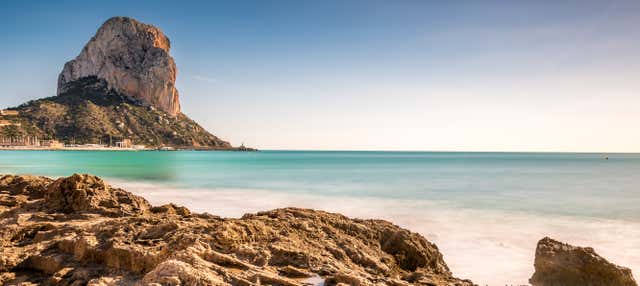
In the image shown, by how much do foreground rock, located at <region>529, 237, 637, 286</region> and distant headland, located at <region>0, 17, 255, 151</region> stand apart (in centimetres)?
13777

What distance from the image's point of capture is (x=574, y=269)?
5207mm

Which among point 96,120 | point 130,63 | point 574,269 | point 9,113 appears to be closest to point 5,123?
point 9,113

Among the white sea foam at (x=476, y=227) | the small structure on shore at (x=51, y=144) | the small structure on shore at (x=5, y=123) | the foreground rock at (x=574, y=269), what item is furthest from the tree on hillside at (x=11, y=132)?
the foreground rock at (x=574, y=269)

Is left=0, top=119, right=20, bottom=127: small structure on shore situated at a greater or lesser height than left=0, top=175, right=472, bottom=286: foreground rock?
greater

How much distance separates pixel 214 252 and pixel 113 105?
15668 cm

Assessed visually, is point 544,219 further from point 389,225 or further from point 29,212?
point 29,212

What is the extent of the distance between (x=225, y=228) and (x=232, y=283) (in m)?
1.09

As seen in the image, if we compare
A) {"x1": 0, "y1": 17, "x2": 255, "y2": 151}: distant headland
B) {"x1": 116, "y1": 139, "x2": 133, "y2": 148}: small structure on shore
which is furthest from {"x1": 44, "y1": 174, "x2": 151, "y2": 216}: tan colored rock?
{"x1": 116, "y1": 139, "x2": 133, "y2": 148}: small structure on shore

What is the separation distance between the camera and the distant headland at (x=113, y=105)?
12788cm

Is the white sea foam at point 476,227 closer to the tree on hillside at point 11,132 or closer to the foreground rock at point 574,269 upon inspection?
the foreground rock at point 574,269

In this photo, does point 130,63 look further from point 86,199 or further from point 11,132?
point 86,199

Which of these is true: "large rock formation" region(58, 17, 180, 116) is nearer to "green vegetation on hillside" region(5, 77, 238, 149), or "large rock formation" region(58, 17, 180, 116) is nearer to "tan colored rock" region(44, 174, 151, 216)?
"green vegetation on hillside" region(5, 77, 238, 149)

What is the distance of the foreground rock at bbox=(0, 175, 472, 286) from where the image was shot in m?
3.63

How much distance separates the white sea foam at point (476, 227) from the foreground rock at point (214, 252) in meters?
3.38
